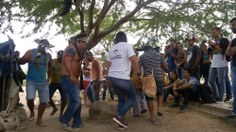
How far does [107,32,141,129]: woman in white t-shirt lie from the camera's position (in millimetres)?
6340

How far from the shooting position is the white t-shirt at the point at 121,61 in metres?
6.36

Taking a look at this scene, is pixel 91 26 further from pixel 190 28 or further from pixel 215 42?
pixel 215 42

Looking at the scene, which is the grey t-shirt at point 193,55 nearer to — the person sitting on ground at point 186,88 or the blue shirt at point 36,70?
the person sitting on ground at point 186,88

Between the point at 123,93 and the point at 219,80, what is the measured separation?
9.06ft

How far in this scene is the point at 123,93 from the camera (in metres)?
6.48

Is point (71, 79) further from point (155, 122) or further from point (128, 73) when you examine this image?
point (155, 122)

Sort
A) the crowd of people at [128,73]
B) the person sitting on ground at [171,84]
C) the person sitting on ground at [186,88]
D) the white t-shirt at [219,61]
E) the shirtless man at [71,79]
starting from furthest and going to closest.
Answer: the person sitting on ground at [171,84] < the person sitting on ground at [186,88] < the white t-shirt at [219,61] < the crowd of people at [128,73] < the shirtless man at [71,79]

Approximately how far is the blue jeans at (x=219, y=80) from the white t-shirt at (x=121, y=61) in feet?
8.82

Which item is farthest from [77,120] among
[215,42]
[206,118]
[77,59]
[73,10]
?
[73,10]

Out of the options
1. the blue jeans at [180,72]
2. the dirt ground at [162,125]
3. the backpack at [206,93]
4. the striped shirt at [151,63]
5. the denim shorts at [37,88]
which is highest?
the striped shirt at [151,63]

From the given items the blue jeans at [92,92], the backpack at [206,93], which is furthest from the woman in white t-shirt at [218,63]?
the blue jeans at [92,92]

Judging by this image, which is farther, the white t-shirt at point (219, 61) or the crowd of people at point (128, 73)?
the white t-shirt at point (219, 61)

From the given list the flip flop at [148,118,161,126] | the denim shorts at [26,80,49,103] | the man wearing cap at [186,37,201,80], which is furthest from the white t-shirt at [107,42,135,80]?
the man wearing cap at [186,37,201,80]

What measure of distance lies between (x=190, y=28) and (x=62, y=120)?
16.7 feet
